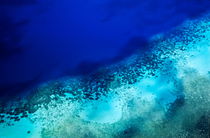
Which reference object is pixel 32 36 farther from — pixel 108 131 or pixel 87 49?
pixel 108 131

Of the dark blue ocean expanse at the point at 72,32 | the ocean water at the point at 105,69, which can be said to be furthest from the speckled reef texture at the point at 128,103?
the dark blue ocean expanse at the point at 72,32

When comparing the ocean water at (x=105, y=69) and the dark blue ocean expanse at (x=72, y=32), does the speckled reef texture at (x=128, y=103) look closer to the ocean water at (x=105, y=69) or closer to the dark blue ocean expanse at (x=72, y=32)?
the ocean water at (x=105, y=69)

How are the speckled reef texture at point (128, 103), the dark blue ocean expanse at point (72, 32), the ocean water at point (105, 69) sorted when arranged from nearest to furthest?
1. the speckled reef texture at point (128, 103)
2. the ocean water at point (105, 69)
3. the dark blue ocean expanse at point (72, 32)

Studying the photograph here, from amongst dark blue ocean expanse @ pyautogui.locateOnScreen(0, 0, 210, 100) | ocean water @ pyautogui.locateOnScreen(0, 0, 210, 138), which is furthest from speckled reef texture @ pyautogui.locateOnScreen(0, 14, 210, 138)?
dark blue ocean expanse @ pyautogui.locateOnScreen(0, 0, 210, 100)

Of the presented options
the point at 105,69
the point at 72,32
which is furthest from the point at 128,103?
the point at 72,32

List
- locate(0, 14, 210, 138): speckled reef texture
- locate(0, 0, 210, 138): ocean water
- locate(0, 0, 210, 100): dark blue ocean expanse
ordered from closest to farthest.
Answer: locate(0, 14, 210, 138): speckled reef texture
locate(0, 0, 210, 138): ocean water
locate(0, 0, 210, 100): dark blue ocean expanse

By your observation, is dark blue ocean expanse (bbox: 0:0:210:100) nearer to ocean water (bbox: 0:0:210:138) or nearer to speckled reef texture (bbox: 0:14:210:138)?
ocean water (bbox: 0:0:210:138)
